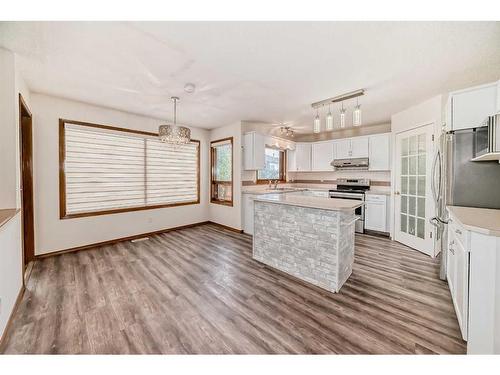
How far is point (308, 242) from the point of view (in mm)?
2529

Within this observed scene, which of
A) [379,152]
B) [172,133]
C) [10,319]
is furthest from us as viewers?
[379,152]

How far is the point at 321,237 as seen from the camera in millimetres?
2412

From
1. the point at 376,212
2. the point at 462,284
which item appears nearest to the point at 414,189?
the point at 376,212

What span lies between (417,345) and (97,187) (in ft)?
15.4

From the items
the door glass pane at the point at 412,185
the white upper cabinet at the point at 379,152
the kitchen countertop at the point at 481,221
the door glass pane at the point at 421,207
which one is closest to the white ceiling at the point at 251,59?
the white upper cabinet at the point at 379,152

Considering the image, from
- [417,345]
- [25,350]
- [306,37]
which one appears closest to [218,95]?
[306,37]

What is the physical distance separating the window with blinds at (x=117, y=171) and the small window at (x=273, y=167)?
185 centimetres

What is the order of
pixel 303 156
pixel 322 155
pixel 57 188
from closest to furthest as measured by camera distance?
pixel 57 188 < pixel 322 155 < pixel 303 156

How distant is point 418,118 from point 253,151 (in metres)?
3.00

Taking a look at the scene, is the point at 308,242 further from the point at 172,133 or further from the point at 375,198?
the point at 375,198

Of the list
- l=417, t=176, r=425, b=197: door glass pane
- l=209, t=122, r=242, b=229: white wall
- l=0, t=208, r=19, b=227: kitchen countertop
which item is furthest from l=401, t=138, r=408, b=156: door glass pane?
l=0, t=208, r=19, b=227: kitchen countertop

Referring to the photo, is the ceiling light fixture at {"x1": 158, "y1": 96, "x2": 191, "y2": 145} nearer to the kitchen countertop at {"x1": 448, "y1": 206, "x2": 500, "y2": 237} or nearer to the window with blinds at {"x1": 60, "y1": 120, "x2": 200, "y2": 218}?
the window with blinds at {"x1": 60, "y1": 120, "x2": 200, "y2": 218}

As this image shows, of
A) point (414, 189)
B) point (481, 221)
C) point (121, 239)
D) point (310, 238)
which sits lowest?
point (121, 239)
